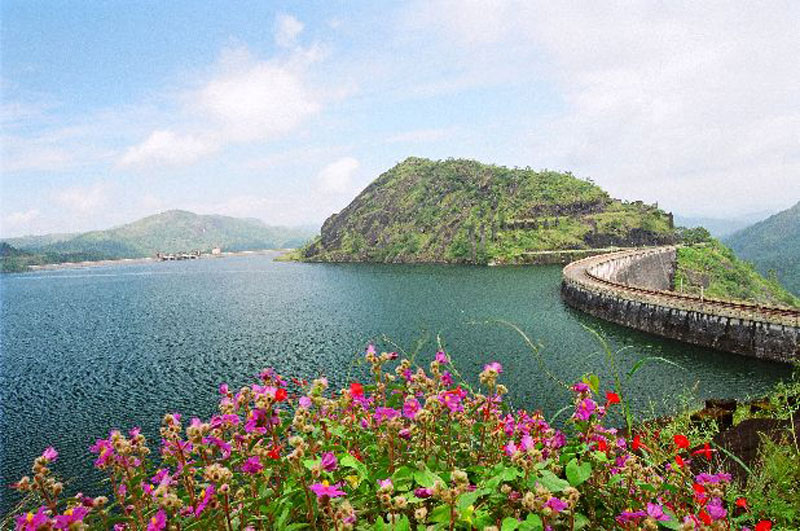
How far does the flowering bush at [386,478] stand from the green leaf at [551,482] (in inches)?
0.4

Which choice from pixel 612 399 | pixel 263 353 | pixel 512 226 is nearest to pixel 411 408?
pixel 612 399

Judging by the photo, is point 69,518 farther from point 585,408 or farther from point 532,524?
point 585,408

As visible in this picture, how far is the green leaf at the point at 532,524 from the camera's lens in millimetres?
2914

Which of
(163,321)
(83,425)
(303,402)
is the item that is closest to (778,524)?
(303,402)

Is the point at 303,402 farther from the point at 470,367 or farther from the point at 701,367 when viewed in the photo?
the point at 701,367

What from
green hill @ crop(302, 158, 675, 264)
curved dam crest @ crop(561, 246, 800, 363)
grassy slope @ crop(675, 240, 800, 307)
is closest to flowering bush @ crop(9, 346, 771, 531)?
curved dam crest @ crop(561, 246, 800, 363)

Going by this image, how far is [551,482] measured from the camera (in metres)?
3.29

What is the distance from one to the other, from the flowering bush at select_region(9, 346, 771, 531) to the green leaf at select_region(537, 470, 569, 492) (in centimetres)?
1

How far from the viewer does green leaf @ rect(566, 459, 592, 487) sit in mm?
3334

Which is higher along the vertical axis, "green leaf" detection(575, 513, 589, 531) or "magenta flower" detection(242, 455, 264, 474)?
"magenta flower" detection(242, 455, 264, 474)

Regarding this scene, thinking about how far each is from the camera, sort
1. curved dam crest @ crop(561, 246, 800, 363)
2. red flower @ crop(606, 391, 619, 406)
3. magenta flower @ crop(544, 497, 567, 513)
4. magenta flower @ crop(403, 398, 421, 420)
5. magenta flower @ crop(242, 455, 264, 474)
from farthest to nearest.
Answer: curved dam crest @ crop(561, 246, 800, 363) → red flower @ crop(606, 391, 619, 406) → magenta flower @ crop(403, 398, 421, 420) → magenta flower @ crop(242, 455, 264, 474) → magenta flower @ crop(544, 497, 567, 513)

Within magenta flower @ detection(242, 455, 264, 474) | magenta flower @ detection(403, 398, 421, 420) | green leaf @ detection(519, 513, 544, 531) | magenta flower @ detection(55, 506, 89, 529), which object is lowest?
green leaf @ detection(519, 513, 544, 531)

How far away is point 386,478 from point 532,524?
1.39m

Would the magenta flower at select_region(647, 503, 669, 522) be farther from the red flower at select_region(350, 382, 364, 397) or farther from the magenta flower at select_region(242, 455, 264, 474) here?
the magenta flower at select_region(242, 455, 264, 474)
